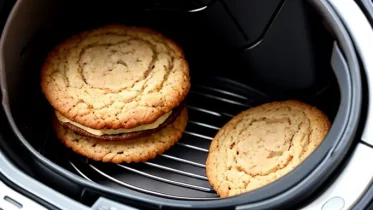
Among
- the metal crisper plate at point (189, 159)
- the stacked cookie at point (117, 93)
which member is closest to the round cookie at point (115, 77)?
the stacked cookie at point (117, 93)

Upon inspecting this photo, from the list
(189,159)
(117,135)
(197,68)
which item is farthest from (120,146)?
(197,68)

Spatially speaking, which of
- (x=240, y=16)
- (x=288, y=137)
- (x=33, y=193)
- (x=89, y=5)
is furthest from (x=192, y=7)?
(x=33, y=193)

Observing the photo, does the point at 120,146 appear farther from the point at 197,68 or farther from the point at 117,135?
the point at 197,68

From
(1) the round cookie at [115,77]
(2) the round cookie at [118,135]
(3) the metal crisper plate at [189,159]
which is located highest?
(1) the round cookie at [115,77]

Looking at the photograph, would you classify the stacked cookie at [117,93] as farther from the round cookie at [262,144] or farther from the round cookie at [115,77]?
the round cookie at [262,144]

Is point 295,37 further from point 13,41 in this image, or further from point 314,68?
point 13,41

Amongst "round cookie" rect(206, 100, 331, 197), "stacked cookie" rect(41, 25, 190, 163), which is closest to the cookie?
"stacked cookie" rect(41, 25, 190, 163)
